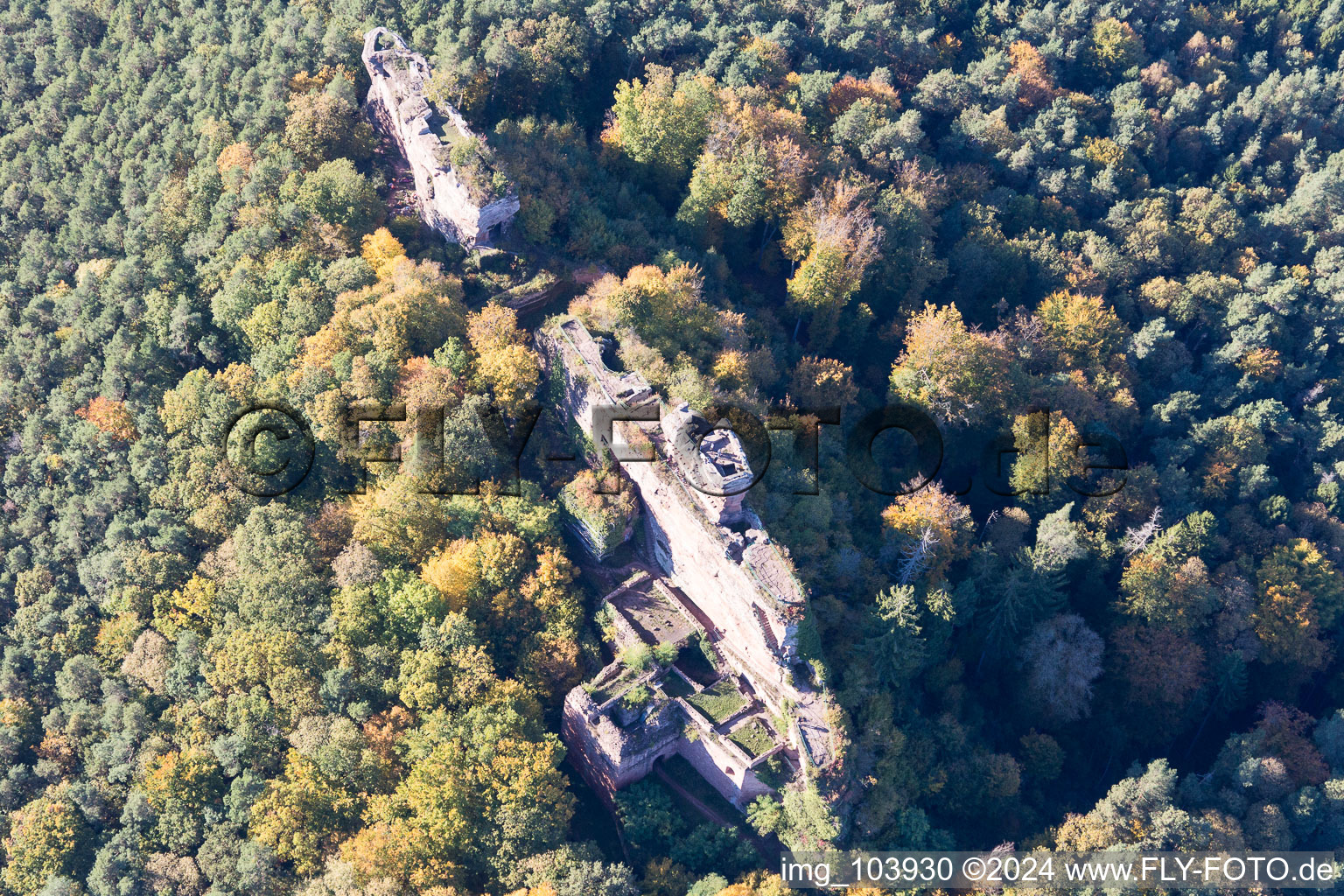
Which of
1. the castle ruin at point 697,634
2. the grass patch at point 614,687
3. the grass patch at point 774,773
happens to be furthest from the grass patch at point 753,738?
the grass patch at point 614,687

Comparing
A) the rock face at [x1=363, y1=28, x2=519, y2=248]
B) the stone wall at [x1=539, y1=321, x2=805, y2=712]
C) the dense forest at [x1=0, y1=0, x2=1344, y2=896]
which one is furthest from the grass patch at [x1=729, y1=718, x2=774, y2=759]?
the rock face at [x1=363, y1=28, x2=519, y2=248]

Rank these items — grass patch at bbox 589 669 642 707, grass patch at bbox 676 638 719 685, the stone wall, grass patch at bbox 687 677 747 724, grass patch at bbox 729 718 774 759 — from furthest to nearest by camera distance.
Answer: grass patch at bbox 676 638 719 685 < grass patch at bbox 687 677 747 724 < grass patch at bbox 589 669 642 707 < grass patch at bbox 729 718 774 759 < the stone wall

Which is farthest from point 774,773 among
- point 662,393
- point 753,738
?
point 662,393

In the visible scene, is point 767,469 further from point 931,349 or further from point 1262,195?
point 1262,195

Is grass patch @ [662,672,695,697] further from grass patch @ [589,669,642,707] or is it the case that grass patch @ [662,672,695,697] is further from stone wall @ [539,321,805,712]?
stone wall @ [539,321,805,712]

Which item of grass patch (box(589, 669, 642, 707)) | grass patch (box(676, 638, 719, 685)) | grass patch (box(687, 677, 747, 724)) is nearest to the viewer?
grass patch (box(589, 669, 642, 707))

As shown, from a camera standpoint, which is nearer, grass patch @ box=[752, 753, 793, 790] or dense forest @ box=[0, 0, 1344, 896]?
dense forest @ box=[0, 0, 1344, 896]
